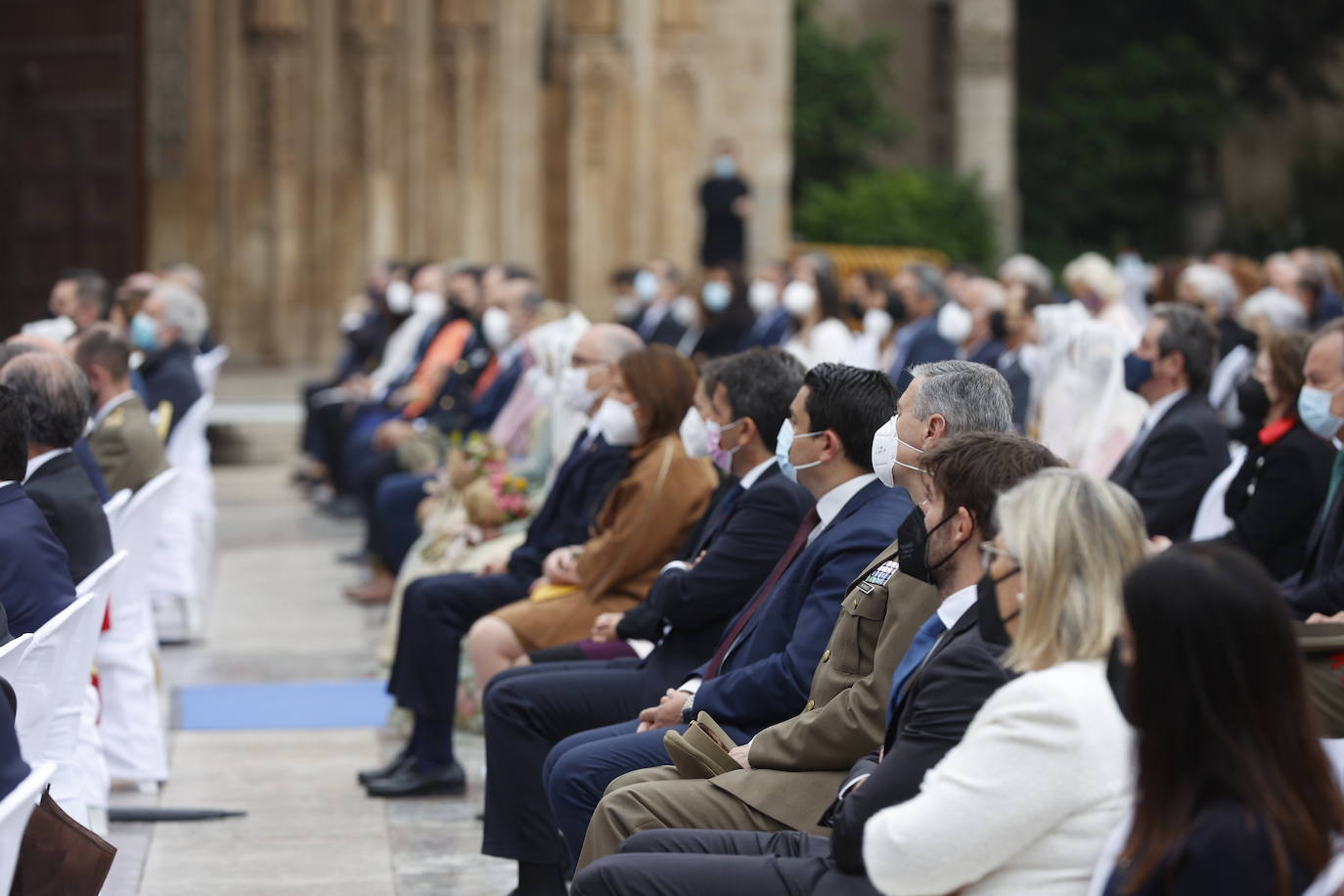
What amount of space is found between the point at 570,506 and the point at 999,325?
4.43 metres

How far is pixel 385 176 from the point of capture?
16.6 metres

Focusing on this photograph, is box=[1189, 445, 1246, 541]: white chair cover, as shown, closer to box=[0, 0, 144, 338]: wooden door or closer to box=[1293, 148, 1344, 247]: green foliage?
box=[0, 0, 144, 338]: wooden door

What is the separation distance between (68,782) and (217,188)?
1261 cm

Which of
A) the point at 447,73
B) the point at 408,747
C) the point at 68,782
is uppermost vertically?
the point at 447,73

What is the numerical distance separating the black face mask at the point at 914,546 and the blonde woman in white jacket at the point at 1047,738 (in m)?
0.64

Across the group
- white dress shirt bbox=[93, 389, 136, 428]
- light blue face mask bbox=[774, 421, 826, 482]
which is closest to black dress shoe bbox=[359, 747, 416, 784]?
white dress shirt bbox=[93, 389, 136, 428]

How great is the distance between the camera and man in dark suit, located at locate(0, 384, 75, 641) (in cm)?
436

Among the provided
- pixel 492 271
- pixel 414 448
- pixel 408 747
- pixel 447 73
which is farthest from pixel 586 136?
pixel 408 747

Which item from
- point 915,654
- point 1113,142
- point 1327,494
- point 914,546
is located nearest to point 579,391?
point 1327,494

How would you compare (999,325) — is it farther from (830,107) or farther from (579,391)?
(830,107)

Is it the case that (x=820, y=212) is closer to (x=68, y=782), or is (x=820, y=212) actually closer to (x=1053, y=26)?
(x=1053, y=26)

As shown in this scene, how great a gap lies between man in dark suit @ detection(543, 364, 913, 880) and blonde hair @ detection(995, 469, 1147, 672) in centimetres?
Answer: 135

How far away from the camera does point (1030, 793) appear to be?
2.72 meters

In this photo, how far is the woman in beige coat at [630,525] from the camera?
574cm
